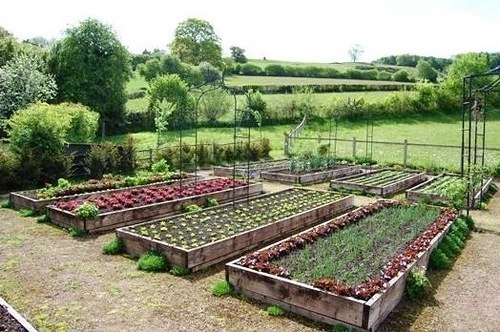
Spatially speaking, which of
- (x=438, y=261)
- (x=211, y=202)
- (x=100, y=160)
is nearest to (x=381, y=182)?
(x=211, y=202)

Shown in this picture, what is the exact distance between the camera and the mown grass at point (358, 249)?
730cm

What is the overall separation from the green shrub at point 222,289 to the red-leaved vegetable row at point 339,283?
0.42 m

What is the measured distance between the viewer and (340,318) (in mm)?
6148

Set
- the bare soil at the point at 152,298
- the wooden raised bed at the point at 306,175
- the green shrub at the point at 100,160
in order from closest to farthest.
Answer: the bare soil at the point at 152,298 → the green shrub at the point at 100,160 → the wooden raised bed at the point at 306,175

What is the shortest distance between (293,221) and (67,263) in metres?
5.05

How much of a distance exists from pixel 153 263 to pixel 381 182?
10987 millimetres

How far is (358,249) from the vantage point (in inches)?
334

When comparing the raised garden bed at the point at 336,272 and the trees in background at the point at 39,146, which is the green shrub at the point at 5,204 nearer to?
the trees in background at the point at 39,146

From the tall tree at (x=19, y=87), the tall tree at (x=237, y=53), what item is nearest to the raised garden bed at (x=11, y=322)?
the tall tree at (x=19, y=87)

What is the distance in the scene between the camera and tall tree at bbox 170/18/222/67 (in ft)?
217

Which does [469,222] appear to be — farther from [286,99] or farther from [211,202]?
[286,99]

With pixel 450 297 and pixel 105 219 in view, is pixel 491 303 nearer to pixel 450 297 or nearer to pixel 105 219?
pixel 450 297

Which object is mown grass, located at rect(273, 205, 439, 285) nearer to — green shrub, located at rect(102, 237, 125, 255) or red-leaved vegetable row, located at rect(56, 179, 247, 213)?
green shrub, located at rect(102, 237, 125, 255)

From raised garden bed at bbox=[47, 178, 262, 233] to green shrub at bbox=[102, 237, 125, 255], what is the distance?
142cm
